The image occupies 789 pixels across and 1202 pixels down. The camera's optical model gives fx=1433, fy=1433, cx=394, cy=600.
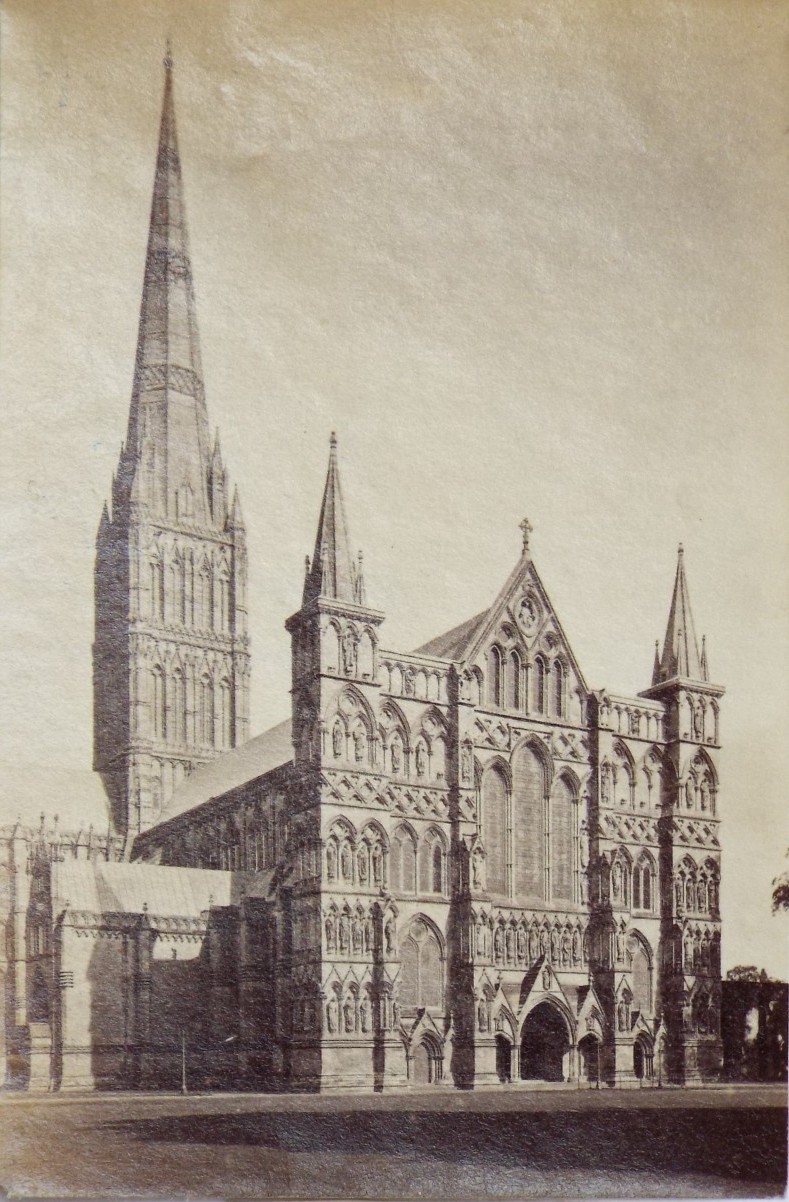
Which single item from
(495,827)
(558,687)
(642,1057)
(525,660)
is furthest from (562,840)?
(642,1057)

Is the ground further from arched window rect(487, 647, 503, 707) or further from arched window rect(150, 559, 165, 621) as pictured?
arched window rect(150, 559, 165, 621)

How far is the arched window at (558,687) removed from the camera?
29219mm

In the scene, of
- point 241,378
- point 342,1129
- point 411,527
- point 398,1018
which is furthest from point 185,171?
point 398,1018

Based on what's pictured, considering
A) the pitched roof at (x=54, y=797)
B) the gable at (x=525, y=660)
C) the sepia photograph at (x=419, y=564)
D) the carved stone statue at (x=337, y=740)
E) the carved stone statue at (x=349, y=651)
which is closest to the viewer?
the sepia photograph at (x=419, y=564)

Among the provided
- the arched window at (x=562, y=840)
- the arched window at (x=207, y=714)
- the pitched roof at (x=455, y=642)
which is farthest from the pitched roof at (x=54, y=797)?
the arched window at (x=562, y=840)

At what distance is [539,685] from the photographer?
29172 millimetres

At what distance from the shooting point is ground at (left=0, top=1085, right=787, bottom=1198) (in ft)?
51.8

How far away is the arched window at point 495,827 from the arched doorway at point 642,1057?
412cm

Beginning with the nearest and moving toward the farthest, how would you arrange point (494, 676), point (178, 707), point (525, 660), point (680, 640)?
point (680, 640)
point (494, 676)
point (525, 660)
point (178, 707)

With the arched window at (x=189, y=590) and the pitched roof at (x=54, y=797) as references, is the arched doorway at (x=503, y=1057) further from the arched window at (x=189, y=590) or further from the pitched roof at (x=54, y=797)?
the arched window at (x=189, y=590)

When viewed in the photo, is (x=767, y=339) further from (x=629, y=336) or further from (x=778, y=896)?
(x=778, y=896)

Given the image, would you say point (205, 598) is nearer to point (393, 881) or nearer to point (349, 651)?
point (349, 651)

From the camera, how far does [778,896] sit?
68.5 feet

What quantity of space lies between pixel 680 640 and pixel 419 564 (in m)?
7.08
